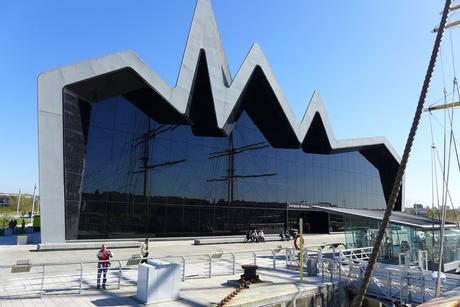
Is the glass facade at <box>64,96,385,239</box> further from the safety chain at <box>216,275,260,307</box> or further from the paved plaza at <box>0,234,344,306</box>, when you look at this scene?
the safety chain at <box>216,275,260,307</box>

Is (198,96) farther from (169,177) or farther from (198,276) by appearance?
(198,276)

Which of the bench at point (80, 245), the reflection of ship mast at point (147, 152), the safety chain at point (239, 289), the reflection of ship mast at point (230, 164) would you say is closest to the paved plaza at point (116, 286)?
the safety chain at point (239, 289)

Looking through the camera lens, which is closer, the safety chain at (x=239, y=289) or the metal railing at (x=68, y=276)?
the safety chain at (x=239, y=289)

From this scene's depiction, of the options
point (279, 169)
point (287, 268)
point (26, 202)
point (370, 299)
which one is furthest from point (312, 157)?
point (26, 202)

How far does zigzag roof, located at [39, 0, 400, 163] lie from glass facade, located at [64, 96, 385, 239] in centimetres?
135

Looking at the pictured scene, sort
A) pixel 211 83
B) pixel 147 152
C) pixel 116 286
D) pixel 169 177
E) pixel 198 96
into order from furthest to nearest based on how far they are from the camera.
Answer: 1. pixel 198 96
2. pixel 211 83
3. pixel 169 177
4. pixel 147 152
5. pixel 116 286

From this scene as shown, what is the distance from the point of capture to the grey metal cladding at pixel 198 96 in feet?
66.8

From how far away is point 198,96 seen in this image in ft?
98.4

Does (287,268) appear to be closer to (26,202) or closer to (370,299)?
(370,299)

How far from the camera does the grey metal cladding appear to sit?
20.4 m

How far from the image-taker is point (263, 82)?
112ft

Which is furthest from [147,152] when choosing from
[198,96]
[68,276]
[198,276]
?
[198,276]

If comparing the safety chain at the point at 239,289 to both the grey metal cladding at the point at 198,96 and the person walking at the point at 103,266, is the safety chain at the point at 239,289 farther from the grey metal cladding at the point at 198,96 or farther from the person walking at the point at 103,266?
the grey metal cladding at the point at 198,96

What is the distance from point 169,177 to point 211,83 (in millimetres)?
8410
